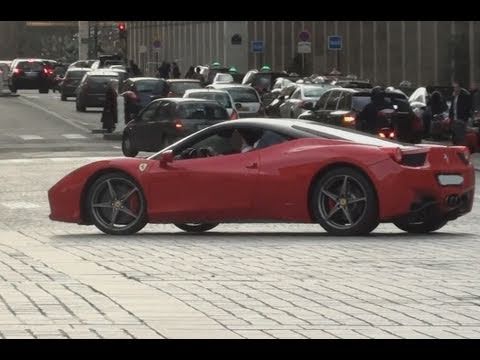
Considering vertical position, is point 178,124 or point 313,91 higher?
point 313,91

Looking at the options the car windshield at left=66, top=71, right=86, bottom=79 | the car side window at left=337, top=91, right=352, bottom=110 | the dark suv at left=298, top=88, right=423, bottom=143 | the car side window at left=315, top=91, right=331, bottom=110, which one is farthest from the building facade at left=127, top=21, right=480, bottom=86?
the car side window at left=337, top=91, right=352, bottom=110

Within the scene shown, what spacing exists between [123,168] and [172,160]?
489 mm

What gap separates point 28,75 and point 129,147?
49715 mm

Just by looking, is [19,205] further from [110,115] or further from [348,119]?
[110,115]

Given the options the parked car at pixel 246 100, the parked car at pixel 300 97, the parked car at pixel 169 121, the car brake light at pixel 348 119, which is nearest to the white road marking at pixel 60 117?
the parked car at pixel 246 100

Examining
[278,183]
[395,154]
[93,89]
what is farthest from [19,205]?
[93,89]

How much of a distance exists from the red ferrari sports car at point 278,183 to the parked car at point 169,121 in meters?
19.0

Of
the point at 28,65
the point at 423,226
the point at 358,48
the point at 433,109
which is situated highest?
the point at 358,48

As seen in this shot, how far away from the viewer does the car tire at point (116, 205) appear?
16.8 metres

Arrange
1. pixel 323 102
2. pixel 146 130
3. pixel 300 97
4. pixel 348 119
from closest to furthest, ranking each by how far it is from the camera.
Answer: pixel 146 130 < pixel 348 119 < pixel 323 102 < pixel 300 97

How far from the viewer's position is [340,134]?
16656mm

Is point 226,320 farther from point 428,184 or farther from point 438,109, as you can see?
point 438,109

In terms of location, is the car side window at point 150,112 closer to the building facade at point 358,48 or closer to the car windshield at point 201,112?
the car windshield at point 201,112

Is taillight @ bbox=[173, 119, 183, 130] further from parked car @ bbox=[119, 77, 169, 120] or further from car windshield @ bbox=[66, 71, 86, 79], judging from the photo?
car windshield @ bbox=[66, 71, 86, 79]
